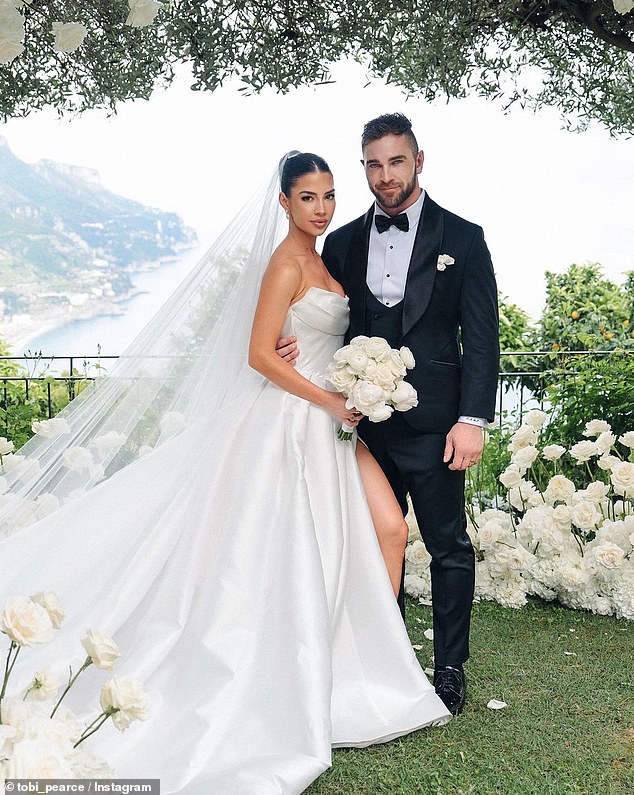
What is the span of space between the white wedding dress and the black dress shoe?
215 millimetres

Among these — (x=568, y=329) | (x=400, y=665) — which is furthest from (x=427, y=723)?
(x=568, y=329)

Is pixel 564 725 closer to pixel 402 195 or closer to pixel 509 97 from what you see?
pixel 402 195

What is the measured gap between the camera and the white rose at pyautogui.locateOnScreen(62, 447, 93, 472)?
3.20 m

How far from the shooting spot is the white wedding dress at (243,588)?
267 cm

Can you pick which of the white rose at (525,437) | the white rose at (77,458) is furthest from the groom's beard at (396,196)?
the white rose at (525,437)

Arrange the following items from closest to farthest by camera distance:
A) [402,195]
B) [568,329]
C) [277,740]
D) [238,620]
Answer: [277,740], [238,620], [402,195], [568,329]

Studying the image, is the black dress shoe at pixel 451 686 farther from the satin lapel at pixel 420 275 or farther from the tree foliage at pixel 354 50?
the tree foliage at pixel 354 50

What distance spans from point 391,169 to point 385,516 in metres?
1.19

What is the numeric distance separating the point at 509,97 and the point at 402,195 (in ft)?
10.3

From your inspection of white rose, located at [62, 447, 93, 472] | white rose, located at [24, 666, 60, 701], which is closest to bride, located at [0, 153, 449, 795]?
white rose, located at [62, 447, 93, 472]

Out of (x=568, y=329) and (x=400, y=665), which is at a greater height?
(x=568, y=329)

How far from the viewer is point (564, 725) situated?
314 cm

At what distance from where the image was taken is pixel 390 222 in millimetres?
3137

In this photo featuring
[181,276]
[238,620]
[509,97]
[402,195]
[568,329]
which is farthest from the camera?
[568,329]
